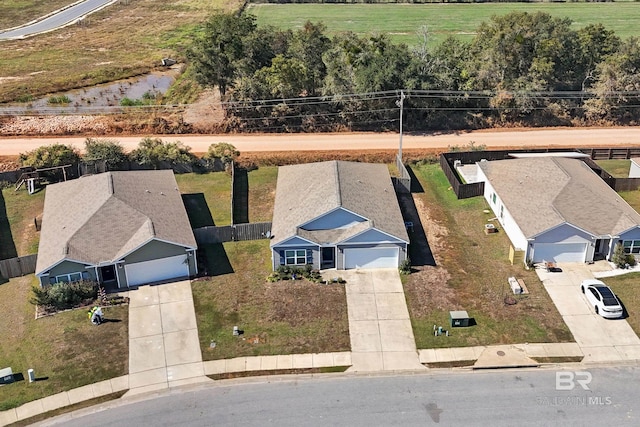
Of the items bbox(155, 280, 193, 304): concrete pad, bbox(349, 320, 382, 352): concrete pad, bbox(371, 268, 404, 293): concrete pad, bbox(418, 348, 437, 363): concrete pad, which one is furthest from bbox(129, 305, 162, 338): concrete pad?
bbox(418, 348, 437, 363): concrete pad

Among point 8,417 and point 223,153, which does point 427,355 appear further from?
point 223,153

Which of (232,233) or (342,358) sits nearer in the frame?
(342,358)

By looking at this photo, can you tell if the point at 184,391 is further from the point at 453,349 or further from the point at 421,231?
the point at 421,231

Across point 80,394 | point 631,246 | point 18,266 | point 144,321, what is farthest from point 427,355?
point 18,266

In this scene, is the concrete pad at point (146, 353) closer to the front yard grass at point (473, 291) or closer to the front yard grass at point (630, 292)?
the front yard grass at point (473, 291)

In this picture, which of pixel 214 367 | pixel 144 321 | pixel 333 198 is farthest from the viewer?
pixel 333 198

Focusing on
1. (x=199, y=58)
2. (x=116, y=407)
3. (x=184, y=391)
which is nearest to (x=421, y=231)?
(x=184, y=391)

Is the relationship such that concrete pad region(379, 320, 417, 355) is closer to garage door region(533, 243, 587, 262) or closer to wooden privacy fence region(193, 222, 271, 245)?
garage door region(533, 243, 587, 262)
